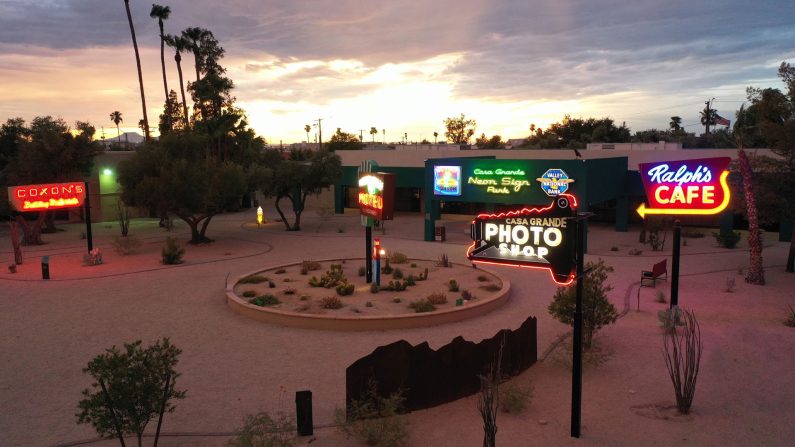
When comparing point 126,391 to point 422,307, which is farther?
point 422,307

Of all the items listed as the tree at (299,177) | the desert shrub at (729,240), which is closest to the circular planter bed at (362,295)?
the tree at (299,177)

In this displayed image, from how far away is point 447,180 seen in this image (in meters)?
37.2

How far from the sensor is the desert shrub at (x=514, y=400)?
11.9 metres

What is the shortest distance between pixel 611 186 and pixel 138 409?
114 feet

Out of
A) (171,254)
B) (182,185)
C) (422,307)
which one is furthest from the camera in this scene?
(182,185)

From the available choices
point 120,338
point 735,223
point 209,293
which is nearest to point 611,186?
point 735,223

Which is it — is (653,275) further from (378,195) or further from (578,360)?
(578,360)

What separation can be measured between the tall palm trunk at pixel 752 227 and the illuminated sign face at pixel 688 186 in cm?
662

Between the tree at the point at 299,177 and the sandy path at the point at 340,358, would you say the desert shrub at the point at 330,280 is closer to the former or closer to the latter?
the sandy path at the point at 340,358

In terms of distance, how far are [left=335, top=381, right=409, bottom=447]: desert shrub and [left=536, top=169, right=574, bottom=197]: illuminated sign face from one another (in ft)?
81.8

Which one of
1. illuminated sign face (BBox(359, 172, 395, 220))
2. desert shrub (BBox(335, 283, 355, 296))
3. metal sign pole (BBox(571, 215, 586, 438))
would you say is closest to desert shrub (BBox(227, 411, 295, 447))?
metal sign pole (BBox(571, 215, 586, 438))

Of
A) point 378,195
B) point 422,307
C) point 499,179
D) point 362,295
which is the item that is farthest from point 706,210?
point 499,179

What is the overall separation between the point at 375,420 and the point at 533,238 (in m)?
4.87

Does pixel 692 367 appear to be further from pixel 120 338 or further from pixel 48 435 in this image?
pixel 120 338
